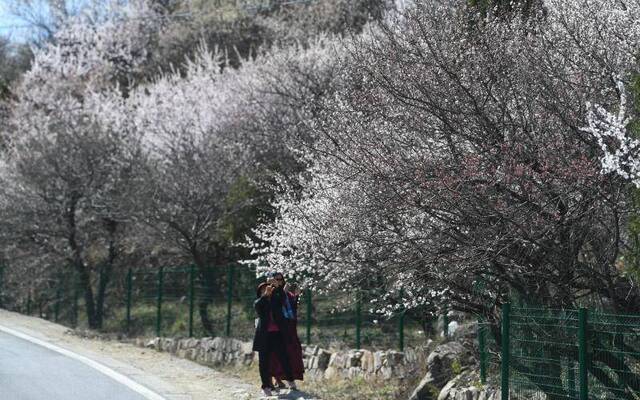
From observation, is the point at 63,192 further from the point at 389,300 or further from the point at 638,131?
the point at 638,131

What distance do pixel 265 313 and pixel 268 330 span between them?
25 cm

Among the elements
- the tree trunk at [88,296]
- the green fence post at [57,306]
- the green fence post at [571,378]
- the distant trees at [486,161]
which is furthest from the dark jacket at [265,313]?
the green fence post at [57,306]

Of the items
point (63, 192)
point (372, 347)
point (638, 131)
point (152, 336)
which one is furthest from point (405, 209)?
point (63, 192)

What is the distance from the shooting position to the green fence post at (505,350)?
39.0ft

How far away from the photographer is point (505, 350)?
12.0 metres

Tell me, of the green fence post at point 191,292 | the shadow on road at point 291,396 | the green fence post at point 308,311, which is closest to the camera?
the shadow on road at point 291,396

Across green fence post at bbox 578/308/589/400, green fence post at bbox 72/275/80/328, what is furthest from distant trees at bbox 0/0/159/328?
green fence post at bbox 578/308/589/400

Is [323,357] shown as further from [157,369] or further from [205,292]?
[205,292]

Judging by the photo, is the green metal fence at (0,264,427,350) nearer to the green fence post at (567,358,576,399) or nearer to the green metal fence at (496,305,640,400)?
the green metal fence at (496,305,640,400)

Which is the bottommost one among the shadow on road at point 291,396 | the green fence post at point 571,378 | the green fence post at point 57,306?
the shadow on road at point 291,396

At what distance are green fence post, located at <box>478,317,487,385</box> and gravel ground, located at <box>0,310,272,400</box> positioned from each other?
107 inches

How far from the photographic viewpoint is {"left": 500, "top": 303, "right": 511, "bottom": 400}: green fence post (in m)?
11.9

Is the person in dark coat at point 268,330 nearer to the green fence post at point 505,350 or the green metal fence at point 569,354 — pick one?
the green metal fence at point 569,354

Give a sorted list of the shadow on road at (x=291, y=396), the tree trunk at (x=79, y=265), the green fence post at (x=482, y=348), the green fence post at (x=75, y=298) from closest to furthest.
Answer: the green fence post at (x=482, y=348)
the shadow on road at (x=291, y=396)
the tree trunk at (x=79, y=265)
the green fence post at (x=75, y=298)
